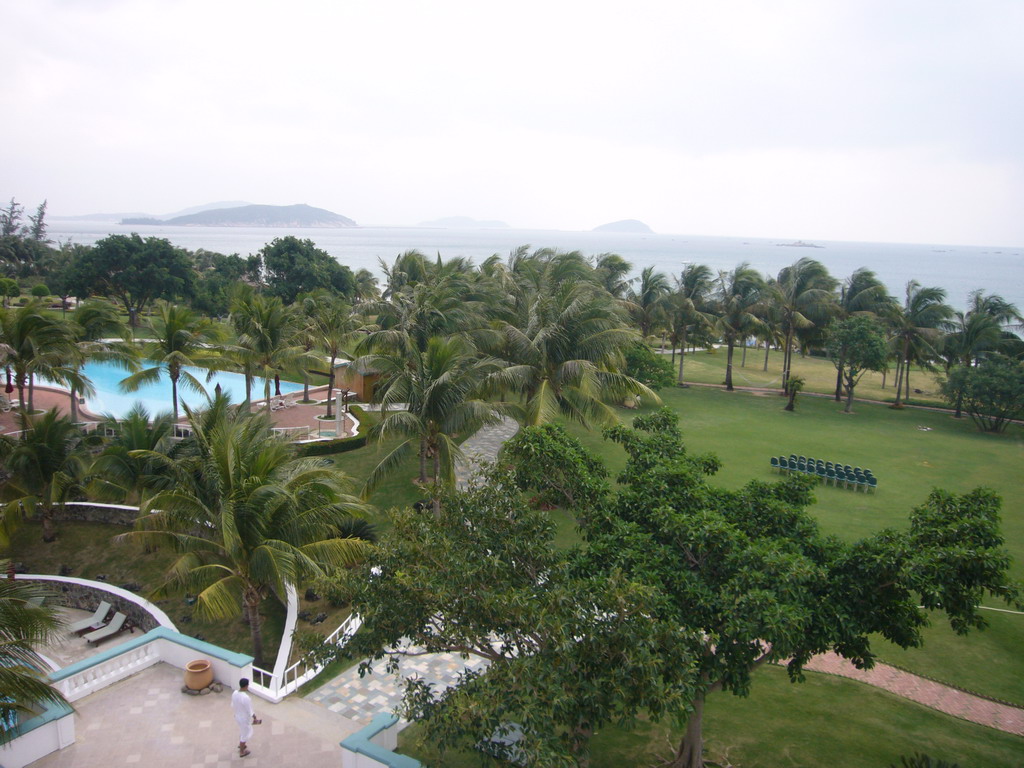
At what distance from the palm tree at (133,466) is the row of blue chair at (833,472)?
1661 cm

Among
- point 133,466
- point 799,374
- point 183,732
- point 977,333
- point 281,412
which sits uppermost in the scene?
point 977,333

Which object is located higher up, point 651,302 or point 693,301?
point 693,301

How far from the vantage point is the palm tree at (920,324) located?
3131 cm

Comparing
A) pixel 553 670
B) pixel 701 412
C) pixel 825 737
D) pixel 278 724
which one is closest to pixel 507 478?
pixel 553 670

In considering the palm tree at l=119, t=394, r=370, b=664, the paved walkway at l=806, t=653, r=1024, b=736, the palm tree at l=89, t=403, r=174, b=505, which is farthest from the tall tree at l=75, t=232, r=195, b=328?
the paved walkway at l=806, t=653, r=1024, b=736

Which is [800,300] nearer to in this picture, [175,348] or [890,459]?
[890,459]

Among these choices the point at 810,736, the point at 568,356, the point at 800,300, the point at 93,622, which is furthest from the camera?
the point at 800,300

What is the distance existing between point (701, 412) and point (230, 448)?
910 inches

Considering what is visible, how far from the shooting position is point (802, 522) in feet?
28.5

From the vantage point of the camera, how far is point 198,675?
1059 cm

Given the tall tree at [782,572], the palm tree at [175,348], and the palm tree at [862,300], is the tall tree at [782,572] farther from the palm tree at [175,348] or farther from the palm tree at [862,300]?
the palm tree at [862,300]

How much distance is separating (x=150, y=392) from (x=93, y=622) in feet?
76.5

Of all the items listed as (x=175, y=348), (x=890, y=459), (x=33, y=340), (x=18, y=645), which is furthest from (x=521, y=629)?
(x=890, y=459)

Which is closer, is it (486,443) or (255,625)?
(255,625)
